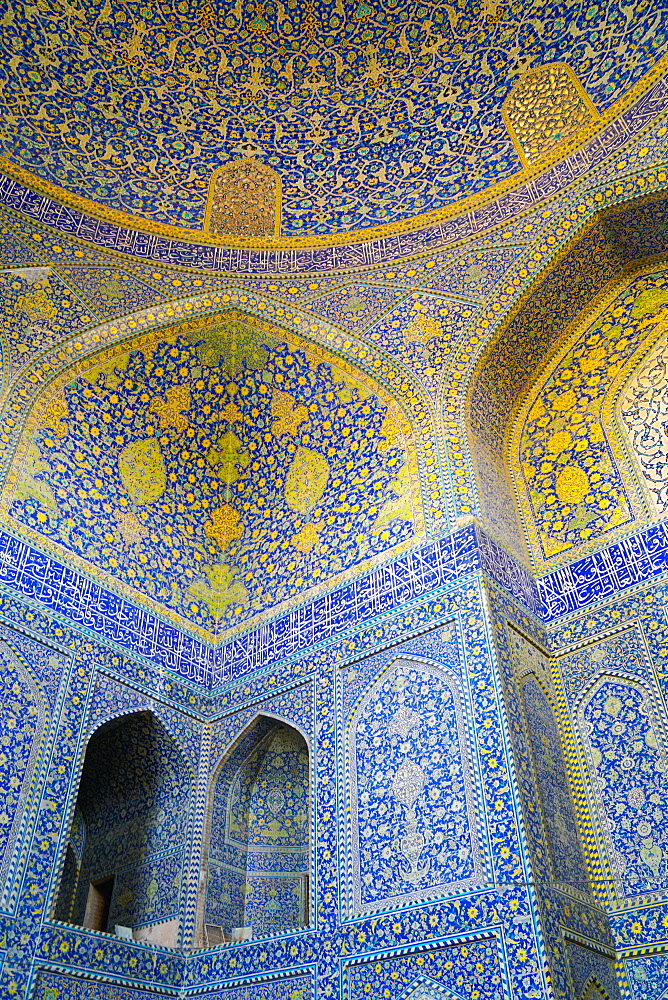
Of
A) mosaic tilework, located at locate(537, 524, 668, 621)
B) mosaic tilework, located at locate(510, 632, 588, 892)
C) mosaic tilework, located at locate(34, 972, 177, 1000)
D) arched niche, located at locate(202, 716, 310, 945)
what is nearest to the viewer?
mosaic tilework, located at locate(34, 972, 177, 1000)

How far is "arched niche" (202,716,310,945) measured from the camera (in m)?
5.20

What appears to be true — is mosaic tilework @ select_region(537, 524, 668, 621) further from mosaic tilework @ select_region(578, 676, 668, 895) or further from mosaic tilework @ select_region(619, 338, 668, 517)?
mosaic tilework @ select_region(578, 676, 668, 895)

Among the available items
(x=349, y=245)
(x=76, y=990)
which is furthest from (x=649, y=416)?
(x=76, y=990)

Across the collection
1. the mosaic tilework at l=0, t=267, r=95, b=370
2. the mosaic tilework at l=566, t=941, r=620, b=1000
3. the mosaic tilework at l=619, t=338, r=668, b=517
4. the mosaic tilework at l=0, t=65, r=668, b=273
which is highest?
the mosaic tilework at l=0, t=65, r=668, b=273

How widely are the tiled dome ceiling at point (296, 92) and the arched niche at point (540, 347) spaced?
0.93m

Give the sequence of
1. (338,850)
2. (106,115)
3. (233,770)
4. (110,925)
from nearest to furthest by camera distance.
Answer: (338,850) < (110,925) < (233,770) < (106,115)

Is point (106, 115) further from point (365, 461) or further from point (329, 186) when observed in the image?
point (365, 461)

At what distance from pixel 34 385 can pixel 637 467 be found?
389cm

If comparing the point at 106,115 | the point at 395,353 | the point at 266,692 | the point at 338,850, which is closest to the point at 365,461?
the point at 395,353

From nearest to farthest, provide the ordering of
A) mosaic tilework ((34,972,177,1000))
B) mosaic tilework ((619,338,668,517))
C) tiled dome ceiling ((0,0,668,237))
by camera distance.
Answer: mosaic tilework ((34,972,177,1000)) < mosaic tilework ((619,338,668,517)) < tiled dome ceiling ((0,0,668,237))

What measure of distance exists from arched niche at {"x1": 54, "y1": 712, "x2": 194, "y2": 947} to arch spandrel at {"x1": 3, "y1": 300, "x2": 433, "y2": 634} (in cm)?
92

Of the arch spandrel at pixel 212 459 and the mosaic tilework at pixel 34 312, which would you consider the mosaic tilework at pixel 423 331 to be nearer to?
the arch spandrel at pixel 212 459

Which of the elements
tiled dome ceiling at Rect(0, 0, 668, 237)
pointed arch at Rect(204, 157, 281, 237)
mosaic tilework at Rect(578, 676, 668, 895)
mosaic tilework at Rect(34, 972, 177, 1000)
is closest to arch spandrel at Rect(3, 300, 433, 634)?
pointed arch at Rect(204, 157, 281, 237)

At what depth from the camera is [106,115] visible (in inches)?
255
